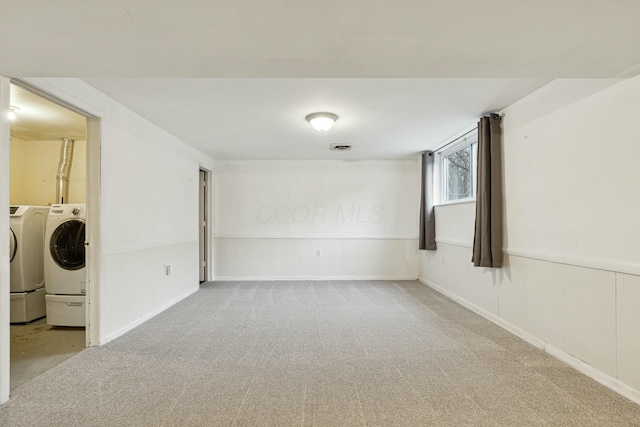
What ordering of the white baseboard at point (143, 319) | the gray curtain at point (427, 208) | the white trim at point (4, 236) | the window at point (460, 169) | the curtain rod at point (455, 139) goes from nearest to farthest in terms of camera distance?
the white trim at point (4, 236)
the white baseboard at point (143, 319)
the curtain rod at point (455, 139)
the window at point (460, 169)
the gray curtain at point (427, 208)

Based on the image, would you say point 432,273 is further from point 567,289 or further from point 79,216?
point 79,216

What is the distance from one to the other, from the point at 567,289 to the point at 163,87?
3.59m

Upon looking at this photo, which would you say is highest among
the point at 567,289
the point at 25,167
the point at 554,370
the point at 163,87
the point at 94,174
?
the point at 163,87

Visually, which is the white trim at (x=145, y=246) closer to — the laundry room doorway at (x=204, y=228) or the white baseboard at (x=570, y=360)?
the laundry room doorway at (x=204, y=228)

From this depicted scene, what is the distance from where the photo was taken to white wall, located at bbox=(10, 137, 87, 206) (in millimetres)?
4820

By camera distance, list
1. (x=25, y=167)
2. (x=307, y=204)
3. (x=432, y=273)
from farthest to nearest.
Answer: (x=307, y=204) → (x=432, y=273) → (x=25, y=167)

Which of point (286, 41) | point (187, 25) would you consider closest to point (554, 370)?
point (286, 41)

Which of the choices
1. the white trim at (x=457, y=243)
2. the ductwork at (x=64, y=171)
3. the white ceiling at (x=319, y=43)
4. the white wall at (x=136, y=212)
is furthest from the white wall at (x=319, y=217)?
the white ceiling at (x=319, y=43)

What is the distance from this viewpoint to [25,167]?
4832 mm

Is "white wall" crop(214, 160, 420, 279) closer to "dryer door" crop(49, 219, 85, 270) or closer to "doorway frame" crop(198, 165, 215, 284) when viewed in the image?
"doorway frame" crop(198, 165, 215, 284)

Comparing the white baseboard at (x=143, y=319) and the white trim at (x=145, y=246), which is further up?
the white trim at (x=145, y=246)

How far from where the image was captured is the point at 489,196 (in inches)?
134

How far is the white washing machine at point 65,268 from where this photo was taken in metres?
3.42

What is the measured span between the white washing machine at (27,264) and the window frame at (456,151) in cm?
503
